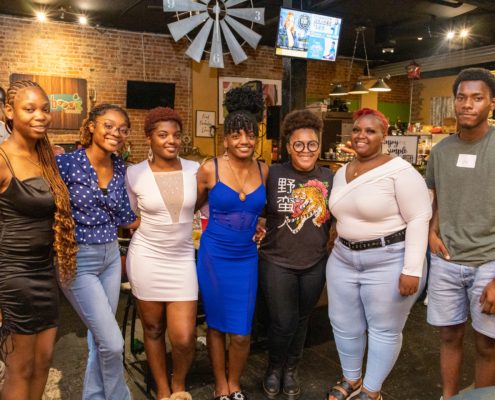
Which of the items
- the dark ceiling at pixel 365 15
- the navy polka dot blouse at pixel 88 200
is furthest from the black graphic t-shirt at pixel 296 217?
the dark ceiling at pixel 365 15

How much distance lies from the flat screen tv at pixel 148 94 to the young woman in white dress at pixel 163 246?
21.8 ft

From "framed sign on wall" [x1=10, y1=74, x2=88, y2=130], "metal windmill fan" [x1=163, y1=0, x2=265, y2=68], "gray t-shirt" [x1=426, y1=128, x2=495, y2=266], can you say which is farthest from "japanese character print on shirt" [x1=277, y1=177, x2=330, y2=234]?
"framed sign on wall" [x1=10, y1=74, x2=88, y2=130]

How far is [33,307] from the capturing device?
1823mm

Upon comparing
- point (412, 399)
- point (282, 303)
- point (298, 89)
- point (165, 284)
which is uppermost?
point (298, 89)

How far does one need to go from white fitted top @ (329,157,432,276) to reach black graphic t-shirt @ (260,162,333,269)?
22 cm

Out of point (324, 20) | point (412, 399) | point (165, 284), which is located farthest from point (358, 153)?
point (324, 20)

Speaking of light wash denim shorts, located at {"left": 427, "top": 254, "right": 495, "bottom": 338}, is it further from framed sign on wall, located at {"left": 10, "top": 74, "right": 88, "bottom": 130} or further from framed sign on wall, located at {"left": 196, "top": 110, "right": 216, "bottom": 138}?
framed sign on wall, located at {"left": 196, "top": 110, "right": 216, "bottom": 138}

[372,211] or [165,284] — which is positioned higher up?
[372,211]

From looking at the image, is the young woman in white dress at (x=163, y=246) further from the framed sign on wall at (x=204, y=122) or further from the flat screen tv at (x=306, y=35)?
the framed sign on wall at (x=204, y=122)

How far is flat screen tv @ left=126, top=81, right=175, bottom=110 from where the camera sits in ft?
28.0

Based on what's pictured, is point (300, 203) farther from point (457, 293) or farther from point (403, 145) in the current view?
point (403, 145)

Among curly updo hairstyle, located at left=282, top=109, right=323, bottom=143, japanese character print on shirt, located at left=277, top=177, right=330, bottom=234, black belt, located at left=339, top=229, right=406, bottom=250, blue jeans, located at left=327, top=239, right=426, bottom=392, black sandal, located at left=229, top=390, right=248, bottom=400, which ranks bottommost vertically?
black sandal, located at left=229, top=390, right=248, bottom=400

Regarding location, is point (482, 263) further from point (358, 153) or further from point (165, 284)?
point (165, 284)

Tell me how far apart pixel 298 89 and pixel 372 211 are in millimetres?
3008
